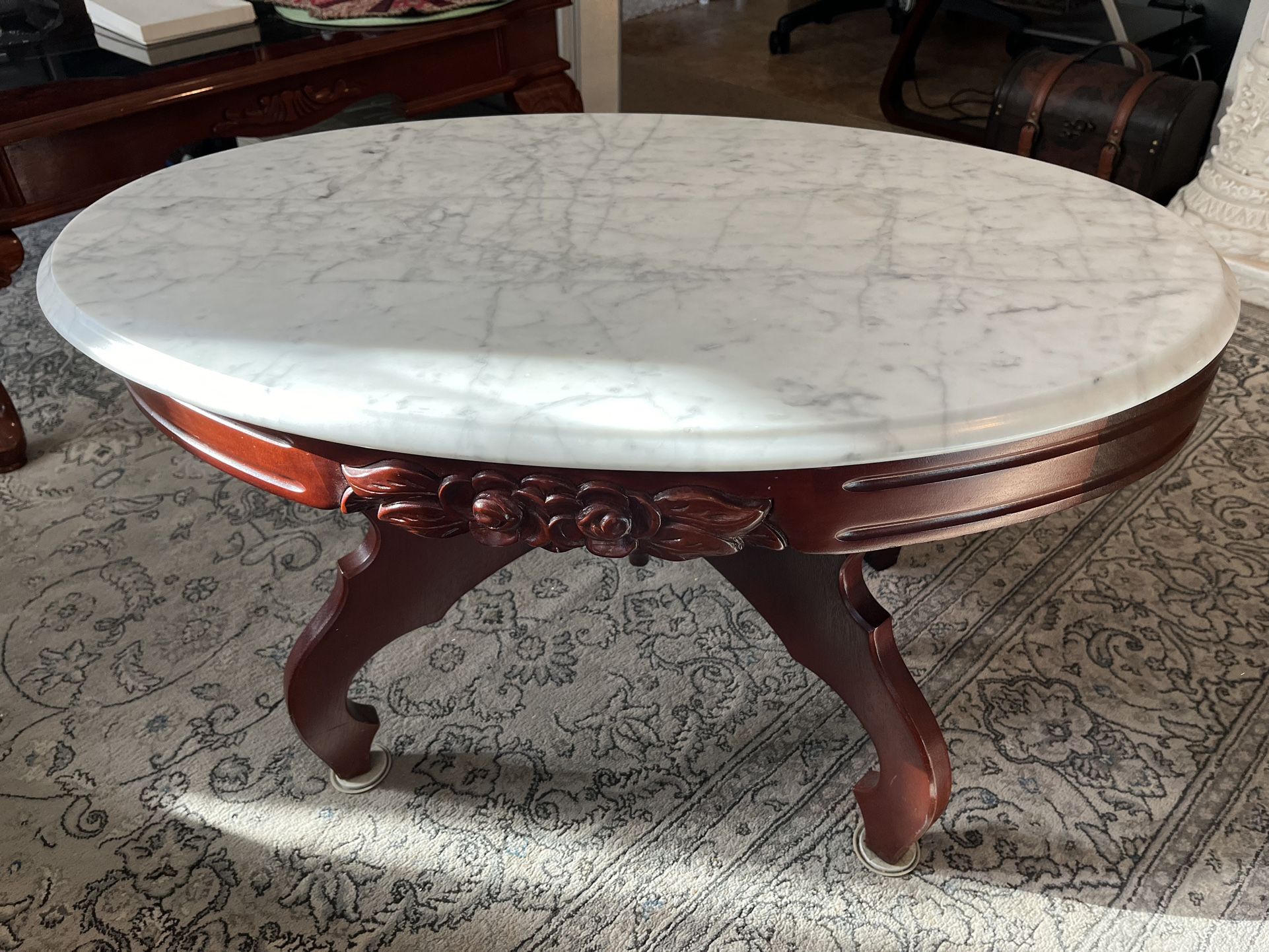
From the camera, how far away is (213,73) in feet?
4.71

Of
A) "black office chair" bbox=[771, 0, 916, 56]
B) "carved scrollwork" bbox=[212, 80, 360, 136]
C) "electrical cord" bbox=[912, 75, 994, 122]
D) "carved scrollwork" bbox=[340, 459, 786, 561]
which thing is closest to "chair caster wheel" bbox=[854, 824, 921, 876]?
"carved scrollwork" bbox=[340, 459, 786, 561]

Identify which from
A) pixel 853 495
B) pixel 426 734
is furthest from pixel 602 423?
pixel 426 734

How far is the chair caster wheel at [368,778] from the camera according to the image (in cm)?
105

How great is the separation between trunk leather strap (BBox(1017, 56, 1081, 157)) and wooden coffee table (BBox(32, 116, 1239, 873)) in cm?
126

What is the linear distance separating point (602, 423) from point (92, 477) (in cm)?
114

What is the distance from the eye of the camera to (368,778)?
1.05 metres

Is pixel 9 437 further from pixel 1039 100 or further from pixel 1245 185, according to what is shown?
pixel 1245 185

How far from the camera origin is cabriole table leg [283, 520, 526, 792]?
36.1 inches

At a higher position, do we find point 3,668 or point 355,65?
point 355,65

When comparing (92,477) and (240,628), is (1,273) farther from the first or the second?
(240,628)

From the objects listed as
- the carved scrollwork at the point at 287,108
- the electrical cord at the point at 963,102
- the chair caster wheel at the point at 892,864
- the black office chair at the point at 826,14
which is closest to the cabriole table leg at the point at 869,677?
the chair caster wheel at the point at 892,864

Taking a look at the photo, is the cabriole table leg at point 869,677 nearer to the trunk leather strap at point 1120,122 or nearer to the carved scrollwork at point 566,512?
the carved scrollwork at point 566,512

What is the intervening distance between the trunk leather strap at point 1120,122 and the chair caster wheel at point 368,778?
179 centimetres

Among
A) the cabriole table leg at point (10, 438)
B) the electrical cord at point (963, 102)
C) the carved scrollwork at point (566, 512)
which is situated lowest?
the electrical cord at point (963, 102)
